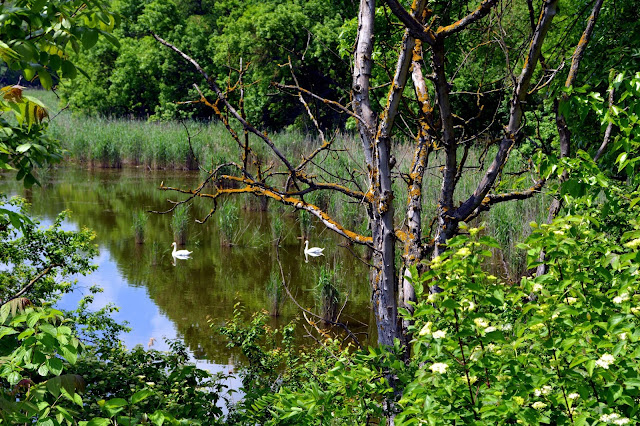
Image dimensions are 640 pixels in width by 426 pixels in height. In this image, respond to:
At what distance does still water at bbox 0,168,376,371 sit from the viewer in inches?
270

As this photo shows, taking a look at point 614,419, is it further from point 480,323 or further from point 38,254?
point 38,254

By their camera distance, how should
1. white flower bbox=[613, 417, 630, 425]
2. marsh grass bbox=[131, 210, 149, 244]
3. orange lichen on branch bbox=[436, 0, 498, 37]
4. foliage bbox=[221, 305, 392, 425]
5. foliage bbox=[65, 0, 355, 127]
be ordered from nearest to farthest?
1. white flower bbox=[613, 417, 630, 425]
2. foliage bbox=[221, 305, 392, 425]
3. orange lichen on branch bbox=[436, 0, 498, 37]
4. marsh grass bbox=[131, 210, 149, 244]
5. foliage bbox=[65, 0, 355, 127]

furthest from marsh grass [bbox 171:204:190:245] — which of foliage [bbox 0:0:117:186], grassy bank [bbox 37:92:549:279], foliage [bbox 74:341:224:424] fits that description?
foliage [bbox 0:0:117:186]

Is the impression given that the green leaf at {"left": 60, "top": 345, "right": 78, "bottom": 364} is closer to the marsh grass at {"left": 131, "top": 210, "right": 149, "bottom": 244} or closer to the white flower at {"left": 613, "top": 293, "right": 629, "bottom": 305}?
the white flower at {"left": 613, "top": 293, "right": 629, "bottom": 305}

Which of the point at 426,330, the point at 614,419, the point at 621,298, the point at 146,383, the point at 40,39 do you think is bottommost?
the point at 146,383

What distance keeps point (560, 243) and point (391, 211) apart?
1.13 meters

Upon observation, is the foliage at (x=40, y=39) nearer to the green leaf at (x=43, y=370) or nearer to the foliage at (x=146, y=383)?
the green leaf at (x=43, y=370)

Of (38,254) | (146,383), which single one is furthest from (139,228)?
(146,383)

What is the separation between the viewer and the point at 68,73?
6.67 ft

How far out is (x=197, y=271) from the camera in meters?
8.97

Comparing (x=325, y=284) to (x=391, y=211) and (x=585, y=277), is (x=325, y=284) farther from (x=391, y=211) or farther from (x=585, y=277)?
(x=585, y=277)

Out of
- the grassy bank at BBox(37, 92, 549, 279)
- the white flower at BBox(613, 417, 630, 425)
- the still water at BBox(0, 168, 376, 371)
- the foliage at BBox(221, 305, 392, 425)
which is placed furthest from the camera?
the grassy bank at BBox(37, 92, 549, 279)

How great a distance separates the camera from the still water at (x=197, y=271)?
270 inches

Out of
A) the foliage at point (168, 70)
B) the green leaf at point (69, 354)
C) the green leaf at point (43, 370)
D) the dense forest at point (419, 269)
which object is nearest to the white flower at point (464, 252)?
the dense forest at point (419, 269)
